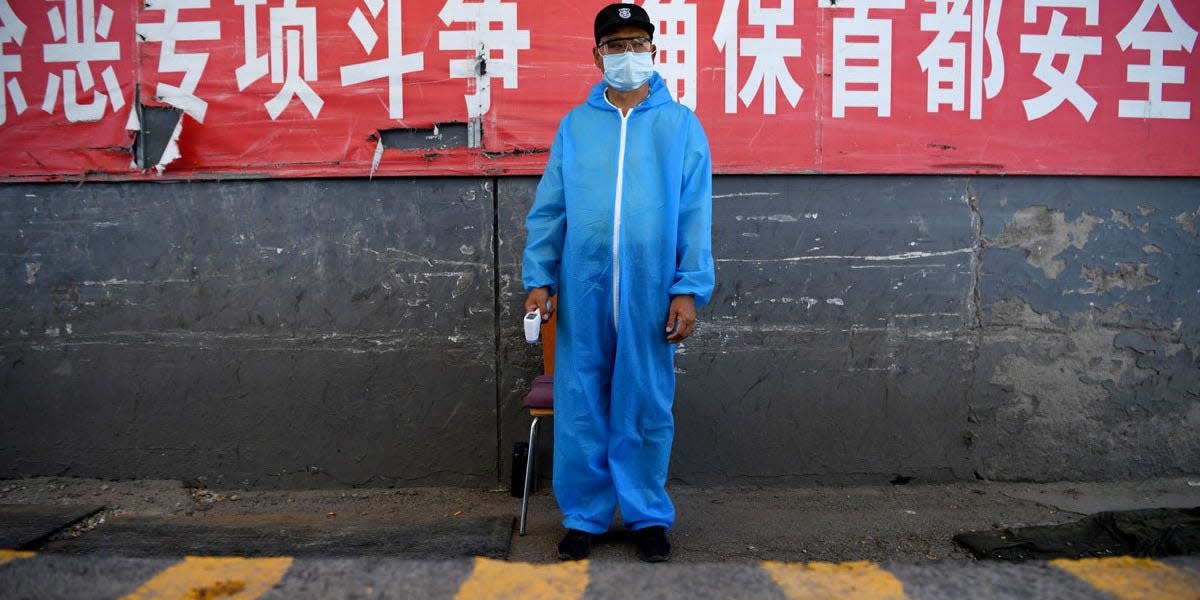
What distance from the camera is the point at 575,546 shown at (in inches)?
113

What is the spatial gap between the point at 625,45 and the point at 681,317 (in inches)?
36.8

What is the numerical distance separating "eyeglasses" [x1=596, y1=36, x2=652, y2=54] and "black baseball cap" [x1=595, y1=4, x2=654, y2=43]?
33 mm

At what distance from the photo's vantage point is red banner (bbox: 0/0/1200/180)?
363 cm

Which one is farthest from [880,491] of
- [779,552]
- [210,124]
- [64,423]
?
[64,423]

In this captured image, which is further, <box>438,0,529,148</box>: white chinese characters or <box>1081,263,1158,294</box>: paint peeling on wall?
<box>1081,263,1158,294</box>: paint peeling on wall

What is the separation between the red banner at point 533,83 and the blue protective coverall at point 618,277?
2.53 ft

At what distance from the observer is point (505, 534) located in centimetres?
316

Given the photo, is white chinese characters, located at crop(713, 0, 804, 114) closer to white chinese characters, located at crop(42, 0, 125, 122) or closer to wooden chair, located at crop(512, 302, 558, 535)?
wooden chair, located at crop(512, 302, 558, 535)

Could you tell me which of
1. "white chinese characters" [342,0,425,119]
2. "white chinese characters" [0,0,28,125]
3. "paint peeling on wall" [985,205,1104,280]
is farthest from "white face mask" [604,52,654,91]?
"white chinese characters" [0,0,28,125]

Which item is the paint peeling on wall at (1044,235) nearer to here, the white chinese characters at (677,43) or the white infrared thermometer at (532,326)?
the white chinese characters at (677,43)

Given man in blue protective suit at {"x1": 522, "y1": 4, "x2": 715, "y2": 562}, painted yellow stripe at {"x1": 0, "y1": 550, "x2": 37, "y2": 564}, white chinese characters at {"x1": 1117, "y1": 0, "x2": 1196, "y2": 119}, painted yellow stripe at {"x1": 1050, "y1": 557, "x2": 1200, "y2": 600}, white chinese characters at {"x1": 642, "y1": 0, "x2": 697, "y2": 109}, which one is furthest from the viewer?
white chinese characters at {"x1": 1117, "y1": 0, "x2": 1196, "y2": 119}

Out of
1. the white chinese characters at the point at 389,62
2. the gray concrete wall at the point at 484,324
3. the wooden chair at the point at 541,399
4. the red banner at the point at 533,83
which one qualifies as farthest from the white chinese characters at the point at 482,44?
the wooden chair at the point at 541,399

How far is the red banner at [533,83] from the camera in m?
3.63

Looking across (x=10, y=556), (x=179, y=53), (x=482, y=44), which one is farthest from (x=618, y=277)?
(x=179, y=53)
